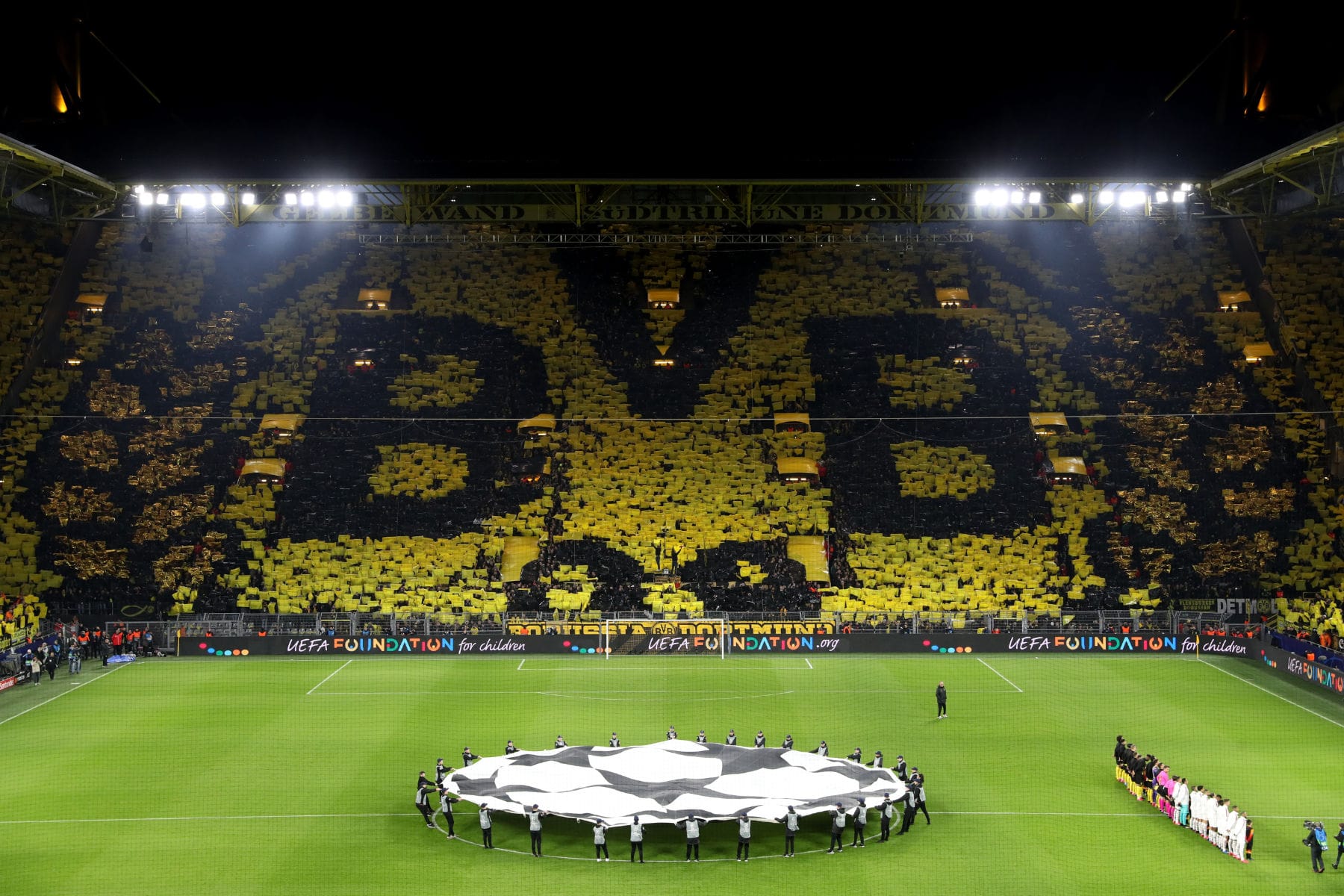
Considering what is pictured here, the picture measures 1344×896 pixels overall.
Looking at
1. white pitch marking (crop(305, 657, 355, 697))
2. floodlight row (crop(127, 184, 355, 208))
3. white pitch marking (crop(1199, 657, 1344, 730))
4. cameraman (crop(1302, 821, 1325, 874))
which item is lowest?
cameraman (crop(1302, 821, 1325, 874))

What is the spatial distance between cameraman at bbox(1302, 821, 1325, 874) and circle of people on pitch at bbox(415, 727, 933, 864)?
7037 mm

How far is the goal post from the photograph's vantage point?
147 feet

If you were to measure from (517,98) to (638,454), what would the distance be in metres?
15.5

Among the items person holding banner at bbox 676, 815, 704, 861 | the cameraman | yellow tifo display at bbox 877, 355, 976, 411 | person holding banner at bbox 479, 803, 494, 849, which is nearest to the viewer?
the cameraman

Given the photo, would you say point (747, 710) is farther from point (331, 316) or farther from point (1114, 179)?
point (331, 316)

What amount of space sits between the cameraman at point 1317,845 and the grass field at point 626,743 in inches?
16.8

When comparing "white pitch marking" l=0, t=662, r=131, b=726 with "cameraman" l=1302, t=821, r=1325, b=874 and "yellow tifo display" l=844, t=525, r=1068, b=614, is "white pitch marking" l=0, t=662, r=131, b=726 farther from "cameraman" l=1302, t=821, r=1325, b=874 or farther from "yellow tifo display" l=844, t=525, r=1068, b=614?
"cameraman" l=1302, t=821, r=1325, b=874

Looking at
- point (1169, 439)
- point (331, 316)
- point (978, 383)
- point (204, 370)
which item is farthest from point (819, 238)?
point (204, 370)

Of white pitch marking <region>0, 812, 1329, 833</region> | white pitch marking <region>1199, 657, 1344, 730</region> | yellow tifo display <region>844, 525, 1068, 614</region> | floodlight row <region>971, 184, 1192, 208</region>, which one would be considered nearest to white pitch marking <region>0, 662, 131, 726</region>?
white pitch marking <region>0, 812, 1329, 833</region>

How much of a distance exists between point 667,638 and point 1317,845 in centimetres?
2446

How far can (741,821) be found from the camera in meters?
24.3

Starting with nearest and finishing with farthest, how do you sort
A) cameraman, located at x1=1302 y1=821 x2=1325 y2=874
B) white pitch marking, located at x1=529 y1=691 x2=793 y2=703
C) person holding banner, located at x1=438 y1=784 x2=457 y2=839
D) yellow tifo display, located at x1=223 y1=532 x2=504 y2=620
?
cameraman, located at x1=1302 y1=821 x2=1325 y2=874 → person holding banner, located at x1=438 y1=784 x2=457 y2=839 → white pitch marking, located at x1=529 y1=691 x2=793 y2=703 → yellow tifo display, located at x1=223 y1=532 x2=504 y2=620

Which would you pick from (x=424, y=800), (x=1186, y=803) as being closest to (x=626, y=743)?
(x=424, y=800)

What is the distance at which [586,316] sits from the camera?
5662cm
